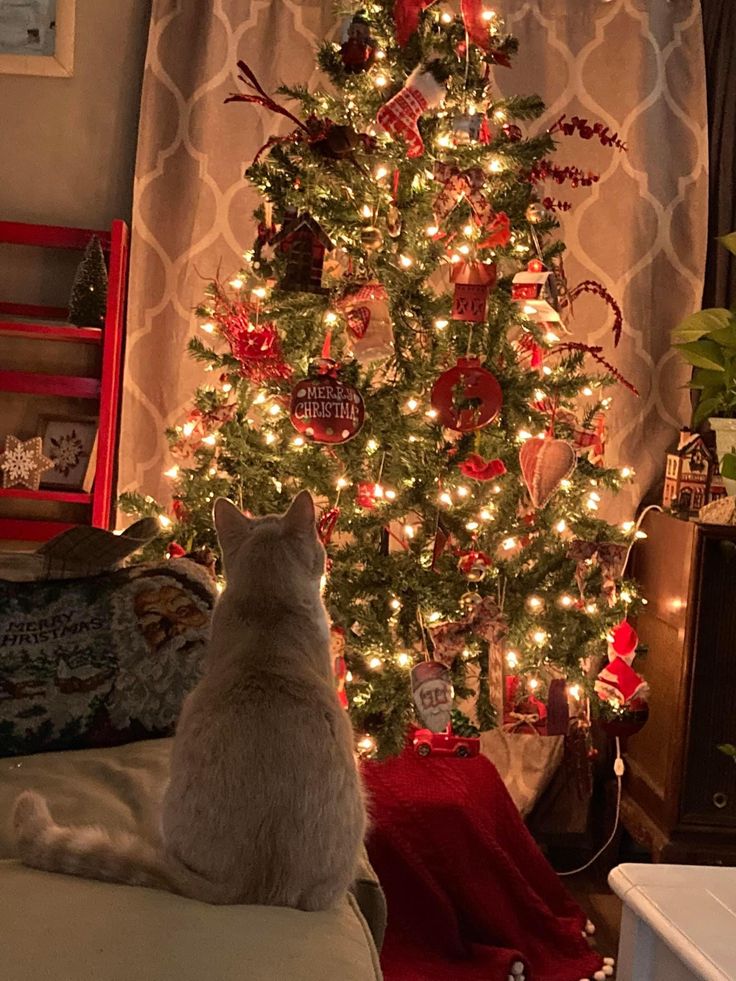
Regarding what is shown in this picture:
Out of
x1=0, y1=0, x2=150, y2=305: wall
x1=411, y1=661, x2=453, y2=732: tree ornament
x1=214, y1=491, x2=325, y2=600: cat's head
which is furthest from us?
x1=0, y1=0, x2=150, y2=305: wall

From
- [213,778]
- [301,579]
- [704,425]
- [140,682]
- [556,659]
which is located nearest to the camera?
[213,778]

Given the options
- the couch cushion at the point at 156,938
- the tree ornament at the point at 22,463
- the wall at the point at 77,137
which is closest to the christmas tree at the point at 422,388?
the tree ornament at the point at 22,463

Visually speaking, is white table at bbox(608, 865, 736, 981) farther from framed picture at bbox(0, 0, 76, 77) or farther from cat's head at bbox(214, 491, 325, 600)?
framed picture at bbox(0, 0, 76, 77)

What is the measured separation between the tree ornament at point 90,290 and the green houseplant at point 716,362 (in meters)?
1.53

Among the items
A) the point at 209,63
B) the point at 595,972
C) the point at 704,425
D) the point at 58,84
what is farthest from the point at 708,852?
the point at 58,84

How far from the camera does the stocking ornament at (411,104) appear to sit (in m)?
2.30

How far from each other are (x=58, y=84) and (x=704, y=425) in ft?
6.79

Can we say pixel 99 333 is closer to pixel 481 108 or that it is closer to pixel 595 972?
pixel 481 108

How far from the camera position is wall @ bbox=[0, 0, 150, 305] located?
3135 millimetres

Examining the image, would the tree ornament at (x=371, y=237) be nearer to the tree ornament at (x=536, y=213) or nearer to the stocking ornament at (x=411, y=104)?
the stocking ornament at (x=411, y=104)

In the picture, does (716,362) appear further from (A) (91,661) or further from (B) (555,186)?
(A) (91,661)

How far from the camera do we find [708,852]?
270cm

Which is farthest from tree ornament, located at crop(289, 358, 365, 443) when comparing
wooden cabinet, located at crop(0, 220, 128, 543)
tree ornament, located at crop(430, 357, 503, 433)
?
wooden cabinet, located at crop(0, 220, 128, 543)

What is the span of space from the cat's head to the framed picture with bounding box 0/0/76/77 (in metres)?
1.90
